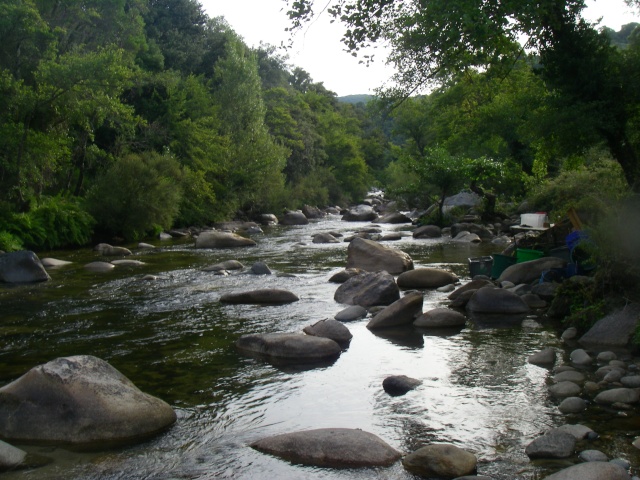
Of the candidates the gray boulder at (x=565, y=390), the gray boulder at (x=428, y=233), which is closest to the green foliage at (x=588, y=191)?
the gray boulder at (x=565, y=390)

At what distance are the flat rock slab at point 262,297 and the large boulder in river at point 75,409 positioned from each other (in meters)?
6.55

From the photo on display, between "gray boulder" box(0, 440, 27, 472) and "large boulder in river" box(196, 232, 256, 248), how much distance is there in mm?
18939

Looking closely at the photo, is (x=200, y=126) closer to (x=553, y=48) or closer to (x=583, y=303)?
(x=553, y=48)

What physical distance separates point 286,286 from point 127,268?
596cm

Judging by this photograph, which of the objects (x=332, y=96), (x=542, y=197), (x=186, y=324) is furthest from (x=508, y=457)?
(x=332, y=96)

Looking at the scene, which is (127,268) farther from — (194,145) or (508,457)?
(194,145)

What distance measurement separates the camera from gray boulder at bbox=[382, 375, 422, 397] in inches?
292

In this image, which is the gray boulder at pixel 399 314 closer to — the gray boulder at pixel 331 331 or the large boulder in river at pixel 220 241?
the gray boulder at pixel 331 331

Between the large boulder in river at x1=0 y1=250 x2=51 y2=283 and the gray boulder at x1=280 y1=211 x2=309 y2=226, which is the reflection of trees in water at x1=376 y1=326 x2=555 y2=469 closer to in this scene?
the large boulder in river at x1=0 y1=250 x2=51 y2=283

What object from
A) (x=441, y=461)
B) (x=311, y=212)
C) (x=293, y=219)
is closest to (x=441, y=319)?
(x=441, y=461)

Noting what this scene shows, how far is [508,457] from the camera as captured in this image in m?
5.52

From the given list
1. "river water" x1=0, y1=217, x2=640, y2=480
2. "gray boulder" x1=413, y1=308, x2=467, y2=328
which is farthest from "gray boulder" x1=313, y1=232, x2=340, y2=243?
"gray boulder" x1=413, y1=308, x2=467, y2=328

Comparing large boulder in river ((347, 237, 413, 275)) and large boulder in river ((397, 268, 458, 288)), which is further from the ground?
large boulder in river ((347, 237, 413, 275))

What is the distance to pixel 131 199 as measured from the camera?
2673 cm
